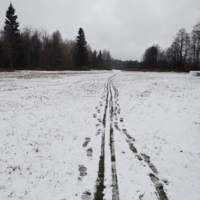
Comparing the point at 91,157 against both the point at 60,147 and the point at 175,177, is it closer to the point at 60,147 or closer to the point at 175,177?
the point at 60,147

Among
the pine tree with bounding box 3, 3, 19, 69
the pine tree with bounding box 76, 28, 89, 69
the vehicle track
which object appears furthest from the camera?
the pine tree with bounding box 76, 28, 89, 69

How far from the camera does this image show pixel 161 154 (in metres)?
4.45

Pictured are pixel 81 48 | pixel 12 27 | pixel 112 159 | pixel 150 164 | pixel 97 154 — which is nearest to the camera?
pixel 150 164

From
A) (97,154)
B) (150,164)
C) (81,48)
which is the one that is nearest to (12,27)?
(81,48)

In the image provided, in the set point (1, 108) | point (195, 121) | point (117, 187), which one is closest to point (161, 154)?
point (117, 187)

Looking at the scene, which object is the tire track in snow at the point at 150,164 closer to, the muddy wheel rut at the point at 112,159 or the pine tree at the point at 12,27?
the muddy wheel rut at the point at 112,159

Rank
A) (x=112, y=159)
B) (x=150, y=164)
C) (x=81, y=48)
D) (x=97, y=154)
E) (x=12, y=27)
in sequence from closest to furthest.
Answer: (x=150, y=164)
(x=112, y=159)
(x=97, y=154)
(x=12, y=27)
(x=81, y=48)

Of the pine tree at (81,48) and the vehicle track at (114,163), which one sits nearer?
the vehicle track at (114,163)

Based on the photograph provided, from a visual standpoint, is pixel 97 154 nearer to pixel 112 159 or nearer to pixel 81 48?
pixel 112 159

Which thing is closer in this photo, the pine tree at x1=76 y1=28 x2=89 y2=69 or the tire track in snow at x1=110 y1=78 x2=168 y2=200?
the tire track in snow at x1=110 y1=78 x2=168 y2=200

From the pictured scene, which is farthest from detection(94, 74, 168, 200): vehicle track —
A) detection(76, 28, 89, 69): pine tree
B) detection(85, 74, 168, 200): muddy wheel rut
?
detection(76, 28, 89, 69): pine tree

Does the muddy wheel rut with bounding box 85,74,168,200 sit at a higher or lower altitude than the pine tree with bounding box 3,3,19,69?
lower

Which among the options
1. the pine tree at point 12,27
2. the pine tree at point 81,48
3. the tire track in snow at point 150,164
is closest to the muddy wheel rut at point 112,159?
the tire track in snow at point 150,164

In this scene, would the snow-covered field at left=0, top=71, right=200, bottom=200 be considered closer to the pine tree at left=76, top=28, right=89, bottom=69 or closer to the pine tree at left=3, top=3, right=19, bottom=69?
the pine tree at left=3, top=3, right=19, bottom=69
